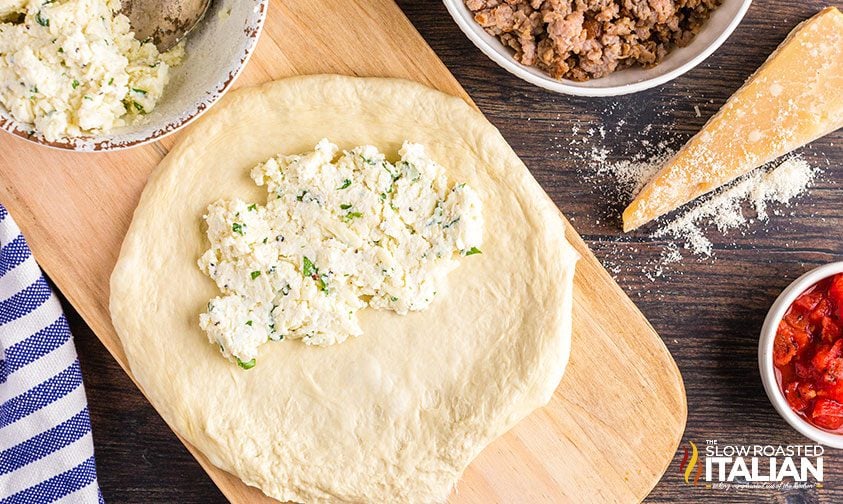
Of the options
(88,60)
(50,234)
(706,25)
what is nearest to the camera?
(88,60)

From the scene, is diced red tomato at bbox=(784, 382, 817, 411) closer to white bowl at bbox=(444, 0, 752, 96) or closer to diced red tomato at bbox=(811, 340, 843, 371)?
diced red tomato at bbox=(811, 340, 843, 371)

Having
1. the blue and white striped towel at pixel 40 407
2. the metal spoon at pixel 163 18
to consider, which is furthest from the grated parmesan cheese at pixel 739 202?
the blue and white striped towel at pixel 40 407

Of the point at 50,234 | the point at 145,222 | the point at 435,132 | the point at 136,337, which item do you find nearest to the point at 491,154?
the point at 435,132

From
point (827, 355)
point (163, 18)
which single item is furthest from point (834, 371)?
point (163, 18)

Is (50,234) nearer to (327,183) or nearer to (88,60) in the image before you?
(88,60)

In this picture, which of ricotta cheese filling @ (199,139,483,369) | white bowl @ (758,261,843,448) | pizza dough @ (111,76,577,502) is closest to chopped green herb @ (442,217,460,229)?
ricotta cheese filling @ (199,139,483,369)
